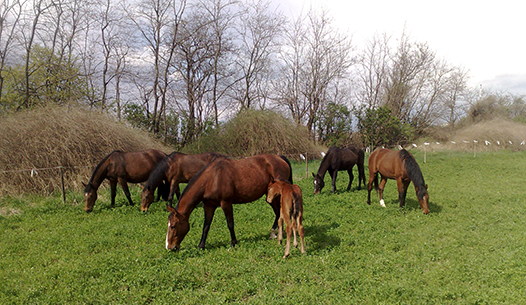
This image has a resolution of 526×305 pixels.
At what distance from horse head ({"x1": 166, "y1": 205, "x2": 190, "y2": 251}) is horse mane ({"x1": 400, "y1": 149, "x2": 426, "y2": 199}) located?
564cm

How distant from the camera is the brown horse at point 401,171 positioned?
7.44m

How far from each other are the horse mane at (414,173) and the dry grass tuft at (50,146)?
9.47 meters

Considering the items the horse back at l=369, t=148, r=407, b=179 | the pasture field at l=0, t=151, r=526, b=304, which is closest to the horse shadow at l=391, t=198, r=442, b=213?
the pasture field at l=0, t=151, r=526, b=304

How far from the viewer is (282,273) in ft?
14.3

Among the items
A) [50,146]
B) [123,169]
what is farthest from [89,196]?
[50,146]

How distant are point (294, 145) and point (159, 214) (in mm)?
11550

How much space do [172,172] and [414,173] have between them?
21.4 feet

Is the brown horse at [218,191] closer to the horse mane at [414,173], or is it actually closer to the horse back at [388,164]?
the horse mane at [414,173]

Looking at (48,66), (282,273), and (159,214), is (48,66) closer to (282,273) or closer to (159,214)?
(159,214)

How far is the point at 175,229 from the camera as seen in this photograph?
509 centimetres

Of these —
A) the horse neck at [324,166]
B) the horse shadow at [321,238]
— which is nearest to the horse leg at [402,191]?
the horse shadow at [321,238]

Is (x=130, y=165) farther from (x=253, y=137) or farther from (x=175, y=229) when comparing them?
(x=253, y=137)

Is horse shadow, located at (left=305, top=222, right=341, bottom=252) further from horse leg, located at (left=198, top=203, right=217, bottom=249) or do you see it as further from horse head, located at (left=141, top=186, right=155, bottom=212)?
horse head, located at (left=141, top=186, right=155, bottom=212)

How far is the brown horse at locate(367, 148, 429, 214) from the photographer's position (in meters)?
7.44
